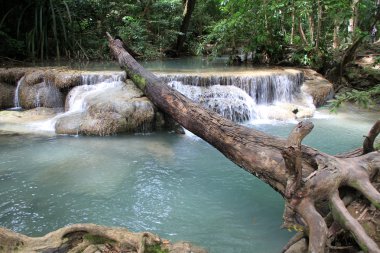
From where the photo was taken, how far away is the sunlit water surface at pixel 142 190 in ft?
12.6

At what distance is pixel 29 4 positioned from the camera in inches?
509

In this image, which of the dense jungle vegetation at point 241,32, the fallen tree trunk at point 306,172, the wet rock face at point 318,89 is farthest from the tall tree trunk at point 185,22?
the fallen tree trunk at point 306,172

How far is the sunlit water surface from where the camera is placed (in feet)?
12.6

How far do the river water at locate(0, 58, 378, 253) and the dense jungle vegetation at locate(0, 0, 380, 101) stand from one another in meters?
5.15

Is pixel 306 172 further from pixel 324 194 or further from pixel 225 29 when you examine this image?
pixel 225 29

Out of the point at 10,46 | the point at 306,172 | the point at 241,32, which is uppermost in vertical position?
the point at 241,32

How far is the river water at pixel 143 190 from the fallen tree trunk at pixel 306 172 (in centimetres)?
71

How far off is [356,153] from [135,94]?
5.54 meters

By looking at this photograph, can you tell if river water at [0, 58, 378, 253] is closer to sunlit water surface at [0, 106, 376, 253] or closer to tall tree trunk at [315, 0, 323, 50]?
sunlit water surface at [0, 106, 376, 253]

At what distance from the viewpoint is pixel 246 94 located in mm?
9305

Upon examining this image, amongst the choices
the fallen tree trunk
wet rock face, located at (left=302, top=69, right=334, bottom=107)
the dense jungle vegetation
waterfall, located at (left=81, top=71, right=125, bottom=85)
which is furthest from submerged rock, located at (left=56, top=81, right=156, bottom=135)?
the dense jungle vegetation

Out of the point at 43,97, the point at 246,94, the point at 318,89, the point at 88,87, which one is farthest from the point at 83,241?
the point at 318,89

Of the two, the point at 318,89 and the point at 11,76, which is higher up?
the point at 11,76

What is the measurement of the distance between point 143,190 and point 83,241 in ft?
7.23
